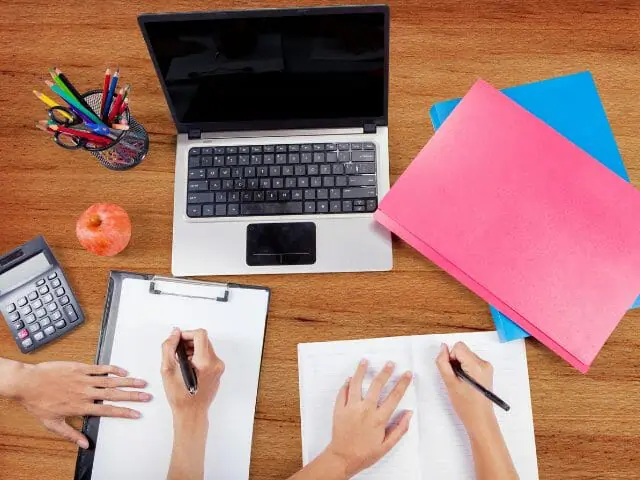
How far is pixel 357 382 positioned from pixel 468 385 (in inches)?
6.1

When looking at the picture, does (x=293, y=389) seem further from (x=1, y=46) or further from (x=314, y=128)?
(x=1, y=46)

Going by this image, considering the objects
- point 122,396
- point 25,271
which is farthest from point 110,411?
point 25,271

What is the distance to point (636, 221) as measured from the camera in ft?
2.85

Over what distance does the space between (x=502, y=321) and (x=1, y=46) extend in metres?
0.92

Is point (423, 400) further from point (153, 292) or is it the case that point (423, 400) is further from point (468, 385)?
point (153, 292)

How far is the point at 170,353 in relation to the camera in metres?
0.89

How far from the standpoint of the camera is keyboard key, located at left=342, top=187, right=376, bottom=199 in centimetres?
93

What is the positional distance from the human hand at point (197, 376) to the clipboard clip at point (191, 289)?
0.18ft

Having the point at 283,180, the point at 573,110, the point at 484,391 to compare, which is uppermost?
the point at 573,110

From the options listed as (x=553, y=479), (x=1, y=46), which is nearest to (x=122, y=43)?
(x=1, y=46)

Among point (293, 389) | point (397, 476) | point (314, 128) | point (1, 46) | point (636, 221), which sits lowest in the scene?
point (397, 476)

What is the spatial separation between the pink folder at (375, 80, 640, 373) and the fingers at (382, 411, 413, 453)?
0.21m

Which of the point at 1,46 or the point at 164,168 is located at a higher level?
the point at 1,46

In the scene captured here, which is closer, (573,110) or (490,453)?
(490,453)
